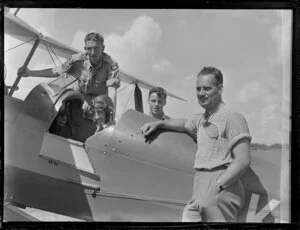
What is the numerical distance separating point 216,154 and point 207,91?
39cm

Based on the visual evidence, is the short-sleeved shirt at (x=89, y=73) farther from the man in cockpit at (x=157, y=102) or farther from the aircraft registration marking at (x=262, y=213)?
the aircraft registration marking at (x=262, y=213)

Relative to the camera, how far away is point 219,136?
302cm

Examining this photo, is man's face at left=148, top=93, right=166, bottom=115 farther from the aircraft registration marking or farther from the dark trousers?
the aircraft registration marking

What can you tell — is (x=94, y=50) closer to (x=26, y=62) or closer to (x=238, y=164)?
(x=26, y=62)

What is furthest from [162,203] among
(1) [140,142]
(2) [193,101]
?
(2) [193,101]

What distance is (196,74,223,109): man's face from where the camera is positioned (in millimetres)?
3049

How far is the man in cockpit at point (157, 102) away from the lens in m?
3.07

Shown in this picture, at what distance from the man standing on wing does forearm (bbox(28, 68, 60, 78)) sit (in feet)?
2.69

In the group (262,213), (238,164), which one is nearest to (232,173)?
(238,164)

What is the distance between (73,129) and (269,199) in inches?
51.3

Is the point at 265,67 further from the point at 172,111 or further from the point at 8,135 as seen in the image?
the point at 8,135

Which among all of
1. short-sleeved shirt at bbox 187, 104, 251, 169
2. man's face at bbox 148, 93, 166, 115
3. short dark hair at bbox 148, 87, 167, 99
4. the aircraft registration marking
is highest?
short dark hair at bbox 148, 87, 167, 99

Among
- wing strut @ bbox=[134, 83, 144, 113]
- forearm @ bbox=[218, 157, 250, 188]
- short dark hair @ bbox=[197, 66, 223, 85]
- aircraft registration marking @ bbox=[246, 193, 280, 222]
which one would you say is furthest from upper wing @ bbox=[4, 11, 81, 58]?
aircraft registration marking @ bbox=[246, 193, 280, 222]

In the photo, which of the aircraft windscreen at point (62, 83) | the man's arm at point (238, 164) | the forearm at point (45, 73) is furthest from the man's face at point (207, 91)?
the forearm at point (45, 73)
